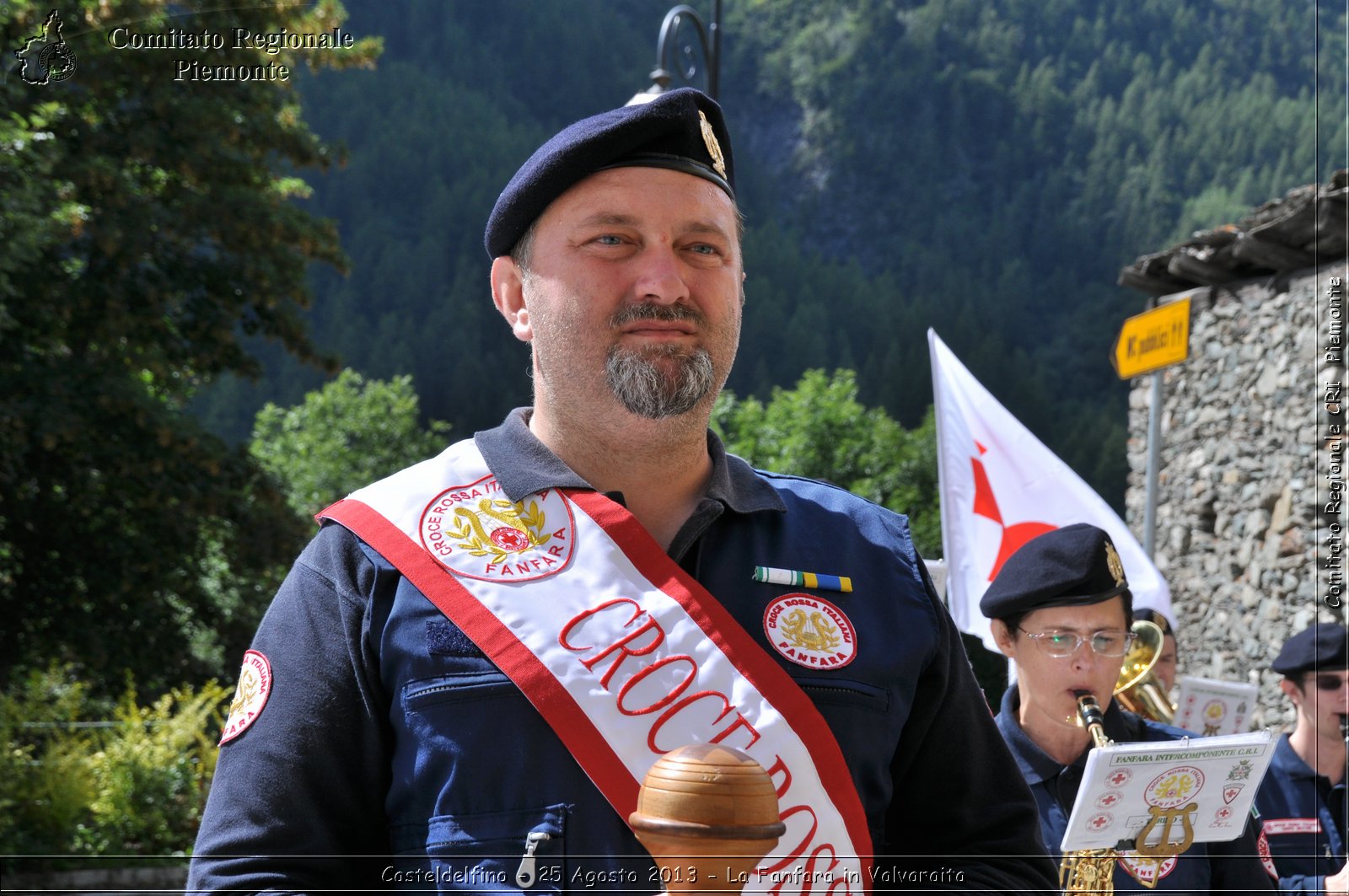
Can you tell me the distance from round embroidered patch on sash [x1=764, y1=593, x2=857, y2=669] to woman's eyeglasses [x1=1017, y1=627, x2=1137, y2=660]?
147 cm

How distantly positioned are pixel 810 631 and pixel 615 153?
0.67m

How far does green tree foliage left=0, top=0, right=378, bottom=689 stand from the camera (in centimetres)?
1012

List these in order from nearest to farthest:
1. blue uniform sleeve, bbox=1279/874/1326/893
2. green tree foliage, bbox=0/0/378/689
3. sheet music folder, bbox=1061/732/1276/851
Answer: sheet music folder, bbox=1061/732/1276/851 → blue uniform sleeve, bbox=1279/874/1326/893 → green tree foliage, bbox=0/0/378/689

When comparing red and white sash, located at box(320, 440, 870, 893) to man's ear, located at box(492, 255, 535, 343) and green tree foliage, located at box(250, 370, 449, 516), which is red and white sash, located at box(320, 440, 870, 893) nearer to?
man's ear, located at box(492, 255, 535, 343)

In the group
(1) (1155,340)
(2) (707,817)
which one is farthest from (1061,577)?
(1) (1155,340)

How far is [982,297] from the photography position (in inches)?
2040

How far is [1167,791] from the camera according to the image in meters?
2.51

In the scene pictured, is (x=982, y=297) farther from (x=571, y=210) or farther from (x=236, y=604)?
(x=571, y=210)

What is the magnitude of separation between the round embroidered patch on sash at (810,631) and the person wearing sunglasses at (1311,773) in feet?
8.05

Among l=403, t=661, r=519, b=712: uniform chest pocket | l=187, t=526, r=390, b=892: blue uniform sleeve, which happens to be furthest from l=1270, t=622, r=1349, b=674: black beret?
l=187, t=526, r=390, b=892: blue uniform sleeve

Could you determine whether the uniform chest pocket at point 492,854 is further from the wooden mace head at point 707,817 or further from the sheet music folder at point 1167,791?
the sheet music folder at point 1167,791

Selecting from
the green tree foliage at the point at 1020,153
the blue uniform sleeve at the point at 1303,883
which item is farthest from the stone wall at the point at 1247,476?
the green tree foliage at the point at 1020,153

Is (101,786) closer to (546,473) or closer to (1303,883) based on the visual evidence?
(1303,883)

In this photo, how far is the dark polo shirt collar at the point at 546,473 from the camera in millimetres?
1799
